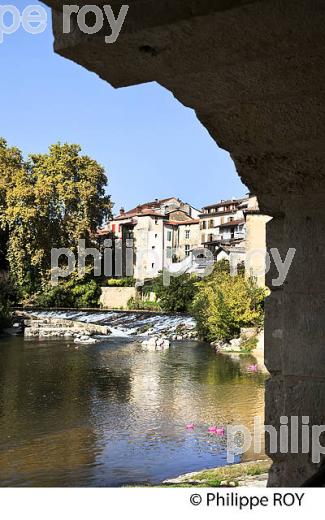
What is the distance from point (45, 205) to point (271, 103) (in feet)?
125

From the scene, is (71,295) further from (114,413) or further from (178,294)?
(114,413)

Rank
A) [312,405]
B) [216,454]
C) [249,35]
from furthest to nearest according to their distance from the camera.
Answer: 1. [216,454]
2. [312,405]
3. [249,35]

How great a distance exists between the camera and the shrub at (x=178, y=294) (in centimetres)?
3516

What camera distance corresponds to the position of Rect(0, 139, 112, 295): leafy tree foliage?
38969mm

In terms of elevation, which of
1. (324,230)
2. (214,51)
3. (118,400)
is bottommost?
(118,400)

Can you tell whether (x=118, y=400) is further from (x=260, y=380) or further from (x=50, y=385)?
(x=260, y=380)

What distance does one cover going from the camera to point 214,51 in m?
1.94

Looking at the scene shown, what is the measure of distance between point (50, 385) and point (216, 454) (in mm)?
6883

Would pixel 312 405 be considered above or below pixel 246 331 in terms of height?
above

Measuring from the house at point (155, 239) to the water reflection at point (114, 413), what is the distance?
31136 mm

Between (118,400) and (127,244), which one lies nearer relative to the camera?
(118,400)

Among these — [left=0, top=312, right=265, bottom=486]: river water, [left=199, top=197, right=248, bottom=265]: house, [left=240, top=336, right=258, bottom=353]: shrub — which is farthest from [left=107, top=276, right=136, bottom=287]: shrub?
[left=0, top=312, right=265, bottom=486]: river water

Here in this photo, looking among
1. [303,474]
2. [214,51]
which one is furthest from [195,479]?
[214,51]

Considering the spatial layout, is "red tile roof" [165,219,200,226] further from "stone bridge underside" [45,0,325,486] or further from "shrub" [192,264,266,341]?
"stone bridge underside" [45,0,325,486]
